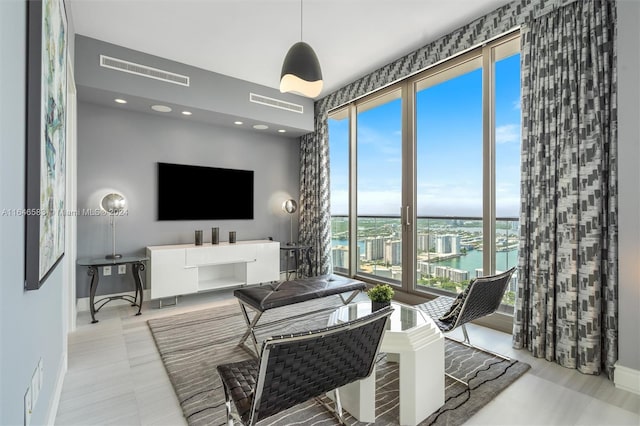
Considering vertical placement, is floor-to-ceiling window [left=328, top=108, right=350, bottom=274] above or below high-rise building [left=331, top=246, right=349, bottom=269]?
above

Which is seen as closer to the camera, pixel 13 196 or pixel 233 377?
pixel 13 196

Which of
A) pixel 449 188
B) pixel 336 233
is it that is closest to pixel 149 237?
pixel 336 233

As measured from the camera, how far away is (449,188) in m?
3.56

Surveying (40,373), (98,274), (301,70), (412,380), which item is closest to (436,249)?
(412,380)

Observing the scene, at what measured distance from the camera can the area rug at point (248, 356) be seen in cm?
174

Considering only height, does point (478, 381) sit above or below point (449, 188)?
below

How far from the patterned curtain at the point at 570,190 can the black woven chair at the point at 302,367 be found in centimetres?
178

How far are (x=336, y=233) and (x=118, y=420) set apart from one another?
12.2ft

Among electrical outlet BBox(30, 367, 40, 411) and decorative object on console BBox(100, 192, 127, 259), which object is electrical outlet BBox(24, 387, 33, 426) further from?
decorative object on console BBox(100, 192, 127, 259)

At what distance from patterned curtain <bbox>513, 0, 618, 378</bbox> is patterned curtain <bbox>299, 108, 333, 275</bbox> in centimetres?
278

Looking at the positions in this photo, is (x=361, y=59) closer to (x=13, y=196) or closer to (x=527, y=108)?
(x=527, y=108)

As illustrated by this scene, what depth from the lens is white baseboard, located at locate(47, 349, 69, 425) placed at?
5.34ft

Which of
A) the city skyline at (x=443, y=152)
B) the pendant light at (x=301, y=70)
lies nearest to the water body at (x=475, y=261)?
the city skyline at (x=443, y=152)

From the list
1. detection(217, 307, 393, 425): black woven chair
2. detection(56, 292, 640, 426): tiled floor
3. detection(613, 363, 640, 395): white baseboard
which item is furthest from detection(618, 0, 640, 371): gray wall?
detection(217, 307, 393, 425): black woven chair
